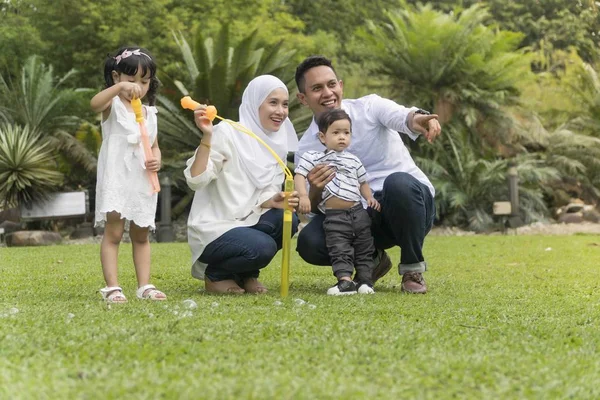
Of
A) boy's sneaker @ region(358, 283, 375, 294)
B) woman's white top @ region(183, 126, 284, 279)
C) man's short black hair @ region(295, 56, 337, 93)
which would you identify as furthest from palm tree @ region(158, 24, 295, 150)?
boy's sneaker @ region(358, 283, 375, 294)

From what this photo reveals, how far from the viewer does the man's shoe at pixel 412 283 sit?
433cm

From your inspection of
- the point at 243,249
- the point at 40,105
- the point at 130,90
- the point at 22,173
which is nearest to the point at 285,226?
the point at 243,249

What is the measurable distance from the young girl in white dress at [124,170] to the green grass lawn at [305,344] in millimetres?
243

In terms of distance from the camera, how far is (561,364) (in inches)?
93.9

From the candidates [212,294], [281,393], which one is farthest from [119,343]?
[212,294]

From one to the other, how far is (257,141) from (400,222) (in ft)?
2.69

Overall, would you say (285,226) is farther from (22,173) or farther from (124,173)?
(22,173)

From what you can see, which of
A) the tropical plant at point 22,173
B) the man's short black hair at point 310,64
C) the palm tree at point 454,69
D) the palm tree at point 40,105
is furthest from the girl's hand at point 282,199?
the palm tree at point 454,69

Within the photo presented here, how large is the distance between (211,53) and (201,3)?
421cm

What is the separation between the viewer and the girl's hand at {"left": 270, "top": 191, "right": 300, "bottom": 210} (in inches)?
158

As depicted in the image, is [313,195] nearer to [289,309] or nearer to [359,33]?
[289,309]

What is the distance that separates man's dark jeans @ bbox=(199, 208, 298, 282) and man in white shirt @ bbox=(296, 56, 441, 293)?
0.24 m

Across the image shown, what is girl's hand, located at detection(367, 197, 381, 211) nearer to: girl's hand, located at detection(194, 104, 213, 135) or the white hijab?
the white hijab

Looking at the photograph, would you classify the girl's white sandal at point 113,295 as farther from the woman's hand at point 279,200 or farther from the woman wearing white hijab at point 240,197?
the woman's hand at point 279,200
